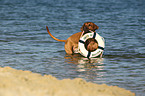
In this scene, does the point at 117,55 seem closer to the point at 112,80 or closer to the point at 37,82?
the point at 112,80

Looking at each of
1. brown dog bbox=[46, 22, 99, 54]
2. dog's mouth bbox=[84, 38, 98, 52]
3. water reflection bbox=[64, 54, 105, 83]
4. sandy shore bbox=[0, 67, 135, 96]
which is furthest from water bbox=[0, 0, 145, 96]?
sandy shore bbox=[0, 67, 135, 96]

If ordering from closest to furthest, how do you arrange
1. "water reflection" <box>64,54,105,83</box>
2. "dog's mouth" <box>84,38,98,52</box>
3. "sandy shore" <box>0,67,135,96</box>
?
"sandy shore" <box>0,67,135,96</box> → "water reflection" <box>64,54,105,83</box> → "dog's mouth" <box>84,38,98,52</box>

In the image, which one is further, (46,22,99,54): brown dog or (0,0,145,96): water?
(46,22,99,54): brown dog

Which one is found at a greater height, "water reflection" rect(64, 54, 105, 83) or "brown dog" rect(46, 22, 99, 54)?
"brown dog" rect(46, 22, 99, 54)

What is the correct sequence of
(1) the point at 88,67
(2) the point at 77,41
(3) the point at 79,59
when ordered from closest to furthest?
(1) the point at 88,67 < (3) the point at 79,59 < (2) the point at 77,41

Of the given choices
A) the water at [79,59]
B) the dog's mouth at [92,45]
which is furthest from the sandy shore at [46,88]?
the dog's mouth at [92,45]

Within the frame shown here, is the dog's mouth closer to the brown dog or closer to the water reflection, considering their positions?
the brown dog

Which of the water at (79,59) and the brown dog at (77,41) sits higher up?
the brown dog at (77,41)

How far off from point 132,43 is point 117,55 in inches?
98.0

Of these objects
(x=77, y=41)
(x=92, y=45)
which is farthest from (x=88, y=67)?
(x=77, y=41)

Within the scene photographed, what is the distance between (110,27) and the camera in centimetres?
1972

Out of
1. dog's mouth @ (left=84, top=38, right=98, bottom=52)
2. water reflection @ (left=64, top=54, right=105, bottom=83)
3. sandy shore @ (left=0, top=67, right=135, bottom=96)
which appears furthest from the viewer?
dog's mouth @ (left=84, top=38, right=98, bottom=52)

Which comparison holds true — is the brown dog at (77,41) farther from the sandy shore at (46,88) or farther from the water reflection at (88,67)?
the sandy shore at (46,88)

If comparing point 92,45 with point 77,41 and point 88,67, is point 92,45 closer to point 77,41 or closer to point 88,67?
point 77,41
